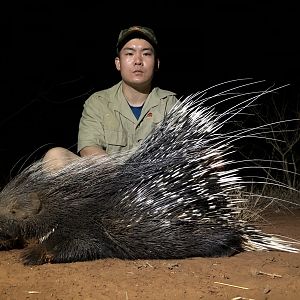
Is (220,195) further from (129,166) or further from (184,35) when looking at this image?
(184,35)

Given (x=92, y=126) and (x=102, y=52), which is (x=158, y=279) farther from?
(x=102, y=52)

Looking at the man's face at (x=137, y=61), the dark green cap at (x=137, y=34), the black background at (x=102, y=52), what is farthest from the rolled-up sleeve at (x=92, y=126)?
the black background at (x=102, y=52)

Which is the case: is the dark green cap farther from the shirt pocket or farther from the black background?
the black background

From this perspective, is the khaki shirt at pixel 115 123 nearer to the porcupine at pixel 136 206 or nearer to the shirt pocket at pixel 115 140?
the shirt pocket at pixel 115 140

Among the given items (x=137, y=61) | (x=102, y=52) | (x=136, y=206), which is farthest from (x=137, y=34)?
(x=102, y=52)

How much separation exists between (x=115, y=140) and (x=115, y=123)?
0.32ft

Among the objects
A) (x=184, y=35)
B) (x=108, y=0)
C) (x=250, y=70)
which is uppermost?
(x=108, y=0)

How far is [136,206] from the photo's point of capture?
2744mm

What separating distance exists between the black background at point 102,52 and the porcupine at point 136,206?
12.6 ft

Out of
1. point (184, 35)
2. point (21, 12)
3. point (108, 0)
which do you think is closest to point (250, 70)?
point (184, 35)

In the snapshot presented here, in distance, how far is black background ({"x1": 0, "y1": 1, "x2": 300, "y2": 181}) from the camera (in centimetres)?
999

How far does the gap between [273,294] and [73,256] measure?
0.92m

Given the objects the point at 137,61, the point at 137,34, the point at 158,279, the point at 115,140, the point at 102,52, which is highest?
the point at 137,34

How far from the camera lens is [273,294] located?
2238mm
